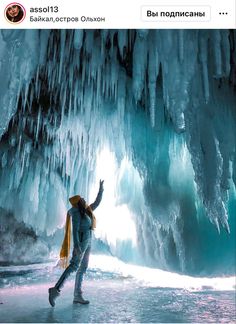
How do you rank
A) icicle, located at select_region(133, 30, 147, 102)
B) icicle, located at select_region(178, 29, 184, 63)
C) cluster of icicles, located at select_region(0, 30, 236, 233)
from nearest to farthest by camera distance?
icicle, located at select_region(178, 29, 184, 63), cluster of icicles, located at select_region(0, 30, 236, 233), icicle, located at select_region(133, 30, 147, 102)

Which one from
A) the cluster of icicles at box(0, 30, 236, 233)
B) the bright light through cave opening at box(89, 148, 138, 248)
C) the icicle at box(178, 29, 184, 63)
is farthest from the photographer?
the bright light through cave opening at box(89, 148, 138, 248)

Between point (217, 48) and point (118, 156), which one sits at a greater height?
point (217, 48)

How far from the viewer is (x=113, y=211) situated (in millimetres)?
5184

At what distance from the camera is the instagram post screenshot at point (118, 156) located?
2074mm

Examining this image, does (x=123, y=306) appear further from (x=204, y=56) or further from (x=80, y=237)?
(x=204, y=56)

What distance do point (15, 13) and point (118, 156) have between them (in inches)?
99.4

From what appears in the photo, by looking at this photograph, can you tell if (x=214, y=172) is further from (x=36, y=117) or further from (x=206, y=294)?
(x=36, y=117)

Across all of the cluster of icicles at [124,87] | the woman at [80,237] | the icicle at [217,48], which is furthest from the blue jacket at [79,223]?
the icicle at [217,48]

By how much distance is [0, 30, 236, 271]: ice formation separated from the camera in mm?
2502

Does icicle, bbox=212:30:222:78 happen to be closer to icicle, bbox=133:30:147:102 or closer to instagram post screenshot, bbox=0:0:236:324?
instagram post screenshot, bbox=0:0:236:324

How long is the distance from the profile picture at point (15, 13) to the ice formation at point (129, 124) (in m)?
0.13

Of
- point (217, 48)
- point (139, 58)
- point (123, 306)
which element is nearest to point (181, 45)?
point (217, 48)

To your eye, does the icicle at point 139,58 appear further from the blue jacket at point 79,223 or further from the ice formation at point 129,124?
the blue jacket at point 79,223

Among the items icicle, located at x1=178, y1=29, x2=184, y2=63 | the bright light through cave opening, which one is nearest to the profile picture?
icicle, located at x1=178, y1=29, x2=184, y2=63
